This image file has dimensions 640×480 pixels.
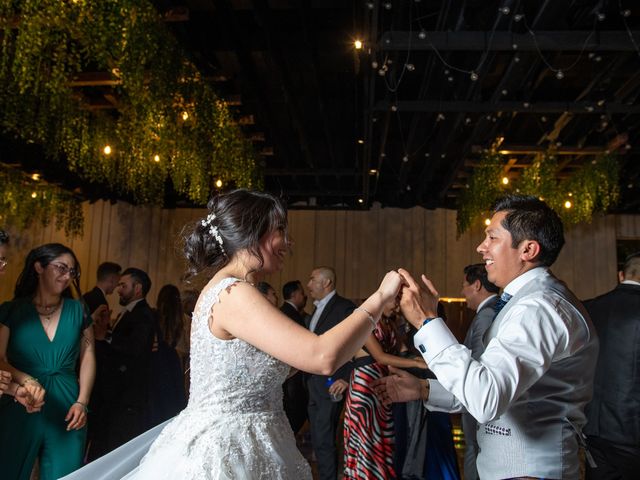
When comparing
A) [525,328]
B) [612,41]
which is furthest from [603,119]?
[525,328]

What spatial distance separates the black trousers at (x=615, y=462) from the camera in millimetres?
3135

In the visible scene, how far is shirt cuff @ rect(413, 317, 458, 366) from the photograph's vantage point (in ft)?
5.35

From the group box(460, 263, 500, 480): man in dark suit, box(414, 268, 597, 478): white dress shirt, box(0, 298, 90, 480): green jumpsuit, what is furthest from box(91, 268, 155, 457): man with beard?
box(414, 268, 597, 478): white dress shirt

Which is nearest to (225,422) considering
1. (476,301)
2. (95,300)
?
(476,301)

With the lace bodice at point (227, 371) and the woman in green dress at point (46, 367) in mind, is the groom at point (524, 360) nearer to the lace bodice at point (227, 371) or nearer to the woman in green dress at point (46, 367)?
the lace bodice at point (227, 371)

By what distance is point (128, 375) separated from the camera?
4.18 metres

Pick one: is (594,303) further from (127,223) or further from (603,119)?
(127,223)

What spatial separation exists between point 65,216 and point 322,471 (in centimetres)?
814

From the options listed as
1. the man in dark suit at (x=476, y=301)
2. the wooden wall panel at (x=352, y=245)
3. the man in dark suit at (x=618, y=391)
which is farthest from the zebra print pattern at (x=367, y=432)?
the wooden wall panel at (x=352, y=245)

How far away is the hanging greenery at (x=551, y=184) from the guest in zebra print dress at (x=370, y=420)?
453 centimetres

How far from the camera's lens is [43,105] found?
611 centimetres

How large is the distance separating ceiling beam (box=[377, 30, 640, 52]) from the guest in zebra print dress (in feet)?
6.78

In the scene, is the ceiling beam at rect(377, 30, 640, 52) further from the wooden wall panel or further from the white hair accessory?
the wooden wall panel

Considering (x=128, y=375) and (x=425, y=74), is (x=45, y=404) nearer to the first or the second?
(x=128, y=375)
